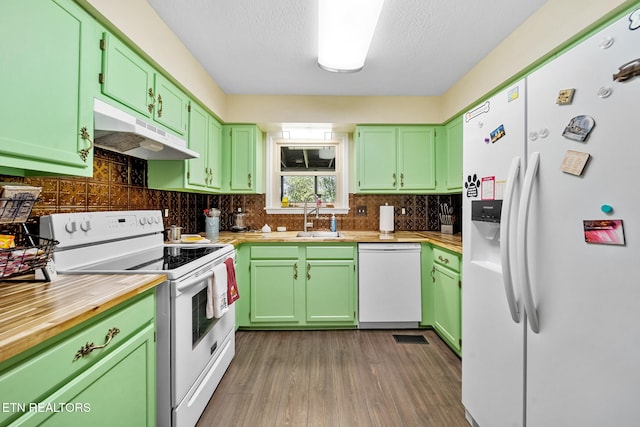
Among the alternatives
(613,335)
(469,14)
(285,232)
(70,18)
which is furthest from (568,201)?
(285,232)

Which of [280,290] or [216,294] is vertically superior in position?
[216,294]

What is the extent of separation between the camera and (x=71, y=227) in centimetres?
142

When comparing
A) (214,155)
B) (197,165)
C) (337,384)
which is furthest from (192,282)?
(214,155)

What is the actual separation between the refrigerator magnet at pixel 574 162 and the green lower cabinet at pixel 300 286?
1.93 metres

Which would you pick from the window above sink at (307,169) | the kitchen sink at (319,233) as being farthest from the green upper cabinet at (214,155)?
the kitchen sink at (319,233)

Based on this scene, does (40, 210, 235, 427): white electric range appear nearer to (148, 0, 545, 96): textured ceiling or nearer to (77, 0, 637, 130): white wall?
(77, 0, 637, 130): white wall

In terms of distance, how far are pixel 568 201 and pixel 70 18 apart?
6.65ft

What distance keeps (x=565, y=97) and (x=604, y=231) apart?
0.46 meters

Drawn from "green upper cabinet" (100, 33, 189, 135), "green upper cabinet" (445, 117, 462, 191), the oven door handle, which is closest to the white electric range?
the oven door handle

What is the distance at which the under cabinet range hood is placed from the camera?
1.39 meters

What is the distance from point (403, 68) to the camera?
8.14 ft

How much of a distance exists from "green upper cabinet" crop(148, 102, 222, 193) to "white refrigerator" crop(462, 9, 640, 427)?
2.11 meters

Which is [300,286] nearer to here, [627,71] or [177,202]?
[177,202]

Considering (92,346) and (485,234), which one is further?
(485,234)
